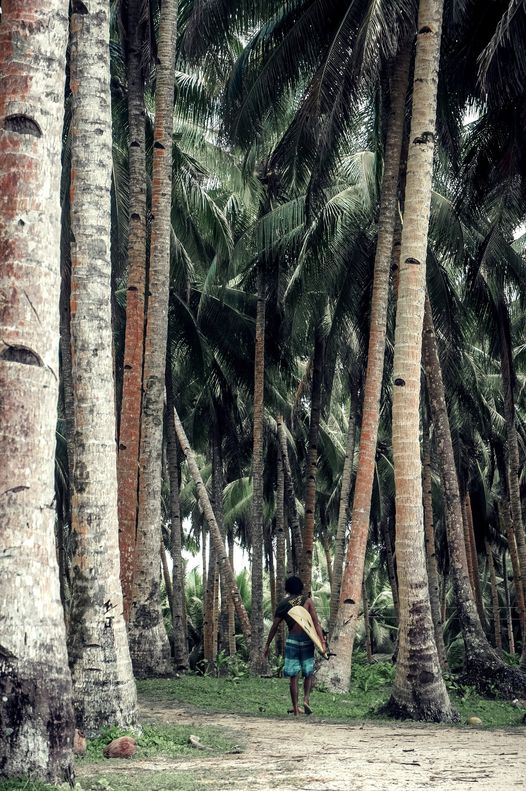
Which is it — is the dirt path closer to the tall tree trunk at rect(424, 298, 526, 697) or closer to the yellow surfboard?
the yellow surfboard

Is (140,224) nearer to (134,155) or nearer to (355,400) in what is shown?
(134,155)

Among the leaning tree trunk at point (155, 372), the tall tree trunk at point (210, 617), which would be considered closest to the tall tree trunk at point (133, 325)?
the leaning tree trunk at point (155, 372)

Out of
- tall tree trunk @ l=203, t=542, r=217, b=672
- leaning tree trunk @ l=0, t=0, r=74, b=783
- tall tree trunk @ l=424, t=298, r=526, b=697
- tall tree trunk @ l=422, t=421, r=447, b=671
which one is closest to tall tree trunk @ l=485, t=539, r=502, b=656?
tall tree trunk @ l=422, t=421, r=447, b=671

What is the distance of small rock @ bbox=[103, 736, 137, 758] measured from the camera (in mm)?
7098

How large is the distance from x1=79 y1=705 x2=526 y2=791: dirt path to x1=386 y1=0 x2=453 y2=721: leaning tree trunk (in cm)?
85

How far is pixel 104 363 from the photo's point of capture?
27.7 ft

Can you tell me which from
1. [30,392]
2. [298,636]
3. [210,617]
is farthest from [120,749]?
[210,617]

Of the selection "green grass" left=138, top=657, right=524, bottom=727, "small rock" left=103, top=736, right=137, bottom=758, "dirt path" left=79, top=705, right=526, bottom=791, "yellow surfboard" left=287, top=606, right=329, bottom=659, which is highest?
"yellow surfboard" left=287, top=606, right=329, bottom=659

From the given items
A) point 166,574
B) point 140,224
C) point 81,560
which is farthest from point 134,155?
point 166,574

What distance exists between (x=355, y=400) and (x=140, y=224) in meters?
9.33

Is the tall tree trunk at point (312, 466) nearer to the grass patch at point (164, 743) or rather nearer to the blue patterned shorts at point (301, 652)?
the blue patterned shorts at point (301, 652)

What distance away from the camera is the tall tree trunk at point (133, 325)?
13305 mm

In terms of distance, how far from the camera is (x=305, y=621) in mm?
10336

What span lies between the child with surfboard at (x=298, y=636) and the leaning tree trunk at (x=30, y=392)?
4839mm
